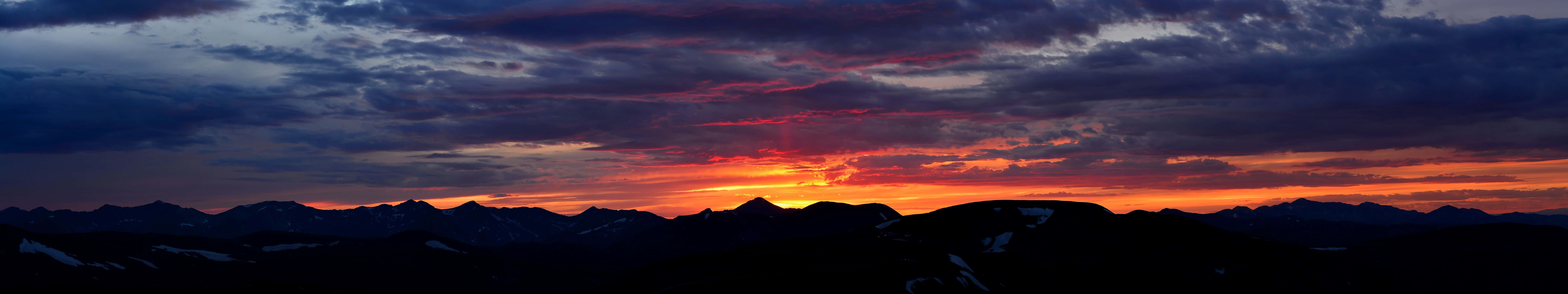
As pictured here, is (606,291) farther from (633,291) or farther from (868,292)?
(868,292)

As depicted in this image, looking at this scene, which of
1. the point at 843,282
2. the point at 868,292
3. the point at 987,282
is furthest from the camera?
the point at 987,282

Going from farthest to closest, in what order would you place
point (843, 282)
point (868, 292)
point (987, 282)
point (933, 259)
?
point (933, 259) < point (987, 282) < point (843, 282) < point (868, 292)

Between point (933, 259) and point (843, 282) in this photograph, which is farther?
point (933, 259)

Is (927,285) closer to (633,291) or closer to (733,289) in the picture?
(733,289)

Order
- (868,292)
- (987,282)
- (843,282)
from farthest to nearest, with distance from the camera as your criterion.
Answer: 1. (987,282)
2. (843,282)
3. (868,292)

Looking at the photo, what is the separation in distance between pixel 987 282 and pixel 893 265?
18.6m

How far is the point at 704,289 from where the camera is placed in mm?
Answer: 158875

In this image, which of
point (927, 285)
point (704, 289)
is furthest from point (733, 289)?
point (927, 285)

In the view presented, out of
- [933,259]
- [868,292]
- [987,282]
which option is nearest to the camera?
[868,292]

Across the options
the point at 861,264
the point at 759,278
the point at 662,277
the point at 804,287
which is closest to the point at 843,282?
the point at 804,287

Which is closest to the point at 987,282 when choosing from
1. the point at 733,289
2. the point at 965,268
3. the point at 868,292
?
the point at 965,268

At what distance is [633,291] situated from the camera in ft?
555

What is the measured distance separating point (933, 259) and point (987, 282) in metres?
15.7

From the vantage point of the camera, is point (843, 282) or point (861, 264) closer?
point (843, 282)
